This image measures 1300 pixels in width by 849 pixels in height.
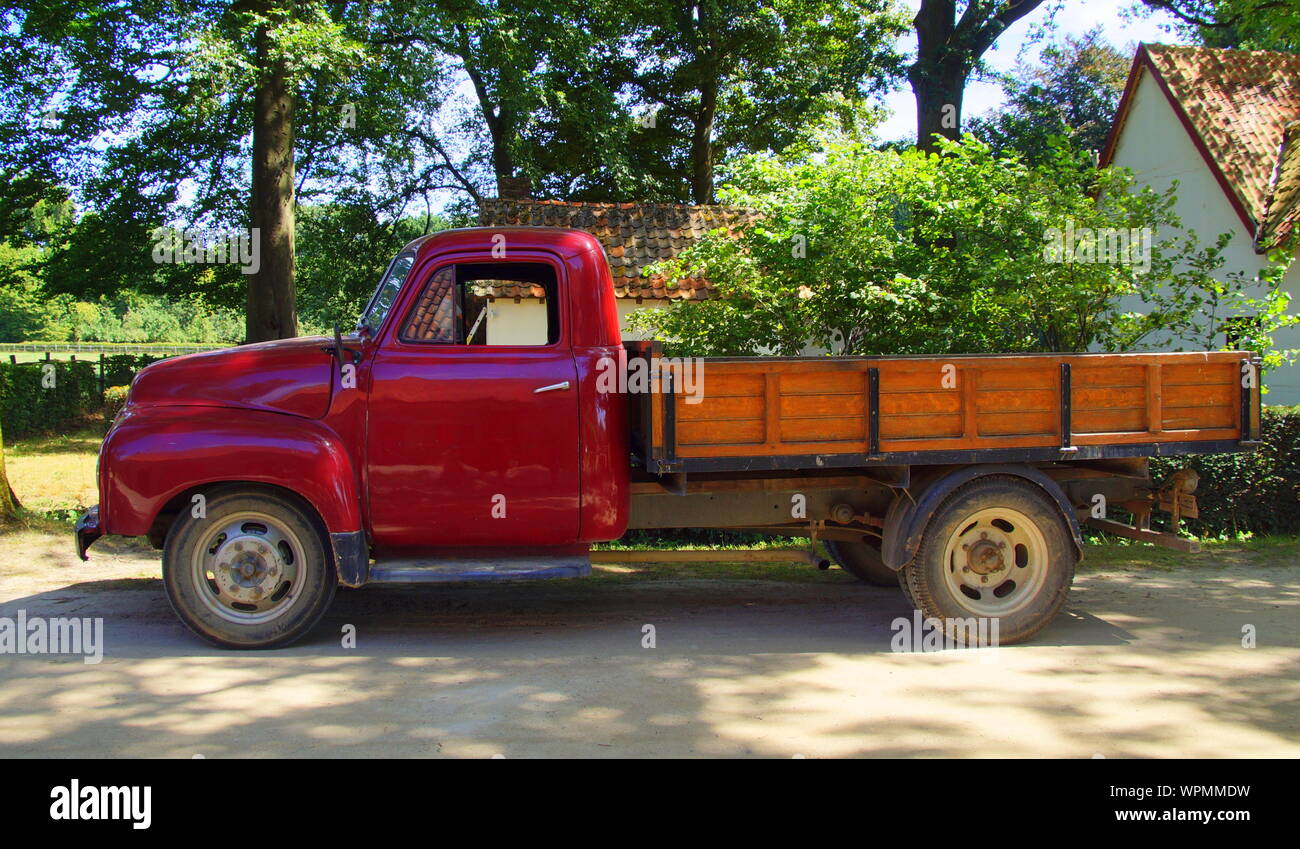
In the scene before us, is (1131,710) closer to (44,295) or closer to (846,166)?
(846,166)

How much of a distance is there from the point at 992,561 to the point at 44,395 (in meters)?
21.4

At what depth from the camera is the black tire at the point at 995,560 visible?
6.29 meters

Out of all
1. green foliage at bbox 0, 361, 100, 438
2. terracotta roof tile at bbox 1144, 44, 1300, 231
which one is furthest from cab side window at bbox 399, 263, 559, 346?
green foliage at bbox 0, 361, 100, 438

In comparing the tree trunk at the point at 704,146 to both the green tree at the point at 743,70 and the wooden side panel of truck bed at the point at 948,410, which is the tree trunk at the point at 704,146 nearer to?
the green tree at the point at 743,70

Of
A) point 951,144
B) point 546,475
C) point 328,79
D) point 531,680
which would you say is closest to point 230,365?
point 546,475

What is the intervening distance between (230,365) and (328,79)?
35.5 ft

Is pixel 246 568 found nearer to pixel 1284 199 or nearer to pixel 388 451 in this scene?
pixel 388 451

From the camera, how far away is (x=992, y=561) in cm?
637

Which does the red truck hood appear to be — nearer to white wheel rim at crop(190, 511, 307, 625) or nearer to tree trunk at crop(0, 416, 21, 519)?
white wheel rim at crop(190, 511, 307, 625)

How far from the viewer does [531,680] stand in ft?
17.7

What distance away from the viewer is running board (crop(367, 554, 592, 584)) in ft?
19.2

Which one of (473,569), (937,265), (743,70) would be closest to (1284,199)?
(937,265)

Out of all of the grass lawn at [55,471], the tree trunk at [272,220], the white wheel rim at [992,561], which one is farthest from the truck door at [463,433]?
the tree trunk at [272,220]
